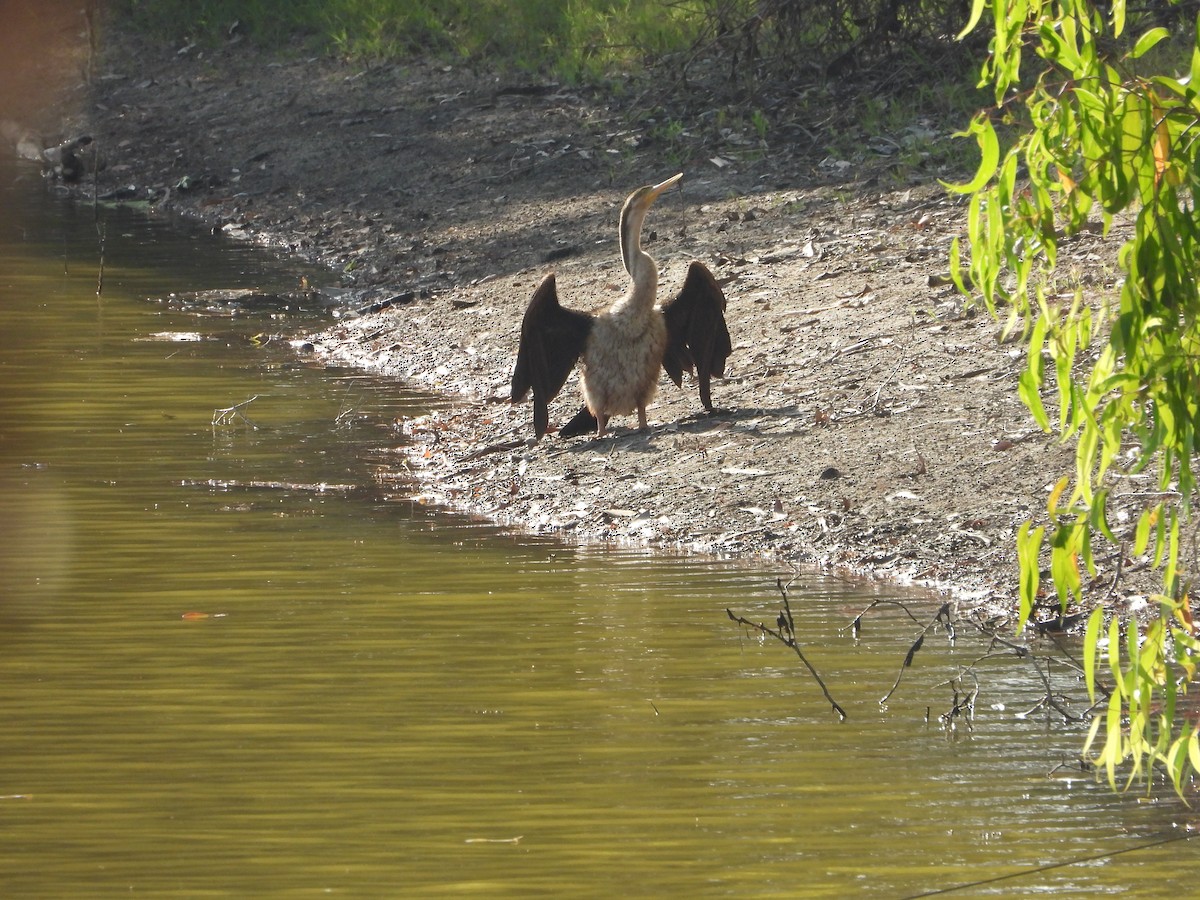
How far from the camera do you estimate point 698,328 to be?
9.84 meters

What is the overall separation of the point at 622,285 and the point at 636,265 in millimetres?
3169

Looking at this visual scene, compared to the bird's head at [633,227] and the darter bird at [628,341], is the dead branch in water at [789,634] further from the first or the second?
the bird's head at [633,227]

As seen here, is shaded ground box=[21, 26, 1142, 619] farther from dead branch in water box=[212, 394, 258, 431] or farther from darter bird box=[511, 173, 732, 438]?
dead branch in water box=[212, 394, 258, 431]

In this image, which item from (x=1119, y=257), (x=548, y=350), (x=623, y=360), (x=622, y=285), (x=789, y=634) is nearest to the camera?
(x=1119, y=257)

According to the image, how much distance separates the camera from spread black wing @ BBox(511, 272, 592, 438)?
985cm

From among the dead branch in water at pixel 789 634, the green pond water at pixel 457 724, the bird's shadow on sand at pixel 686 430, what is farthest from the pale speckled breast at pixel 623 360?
the dead branch in water at pixel 789 634

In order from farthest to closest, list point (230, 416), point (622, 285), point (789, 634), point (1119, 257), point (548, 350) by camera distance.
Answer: point (622, 285) < point (230, 416) < point (548, 350) < point (789, 634) < point (1119, 257)

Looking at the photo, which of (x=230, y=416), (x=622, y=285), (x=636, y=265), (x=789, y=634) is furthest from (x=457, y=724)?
(x=622, y=285)

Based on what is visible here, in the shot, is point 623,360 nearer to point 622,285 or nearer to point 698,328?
point 698,328

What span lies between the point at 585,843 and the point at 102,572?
3.52 m

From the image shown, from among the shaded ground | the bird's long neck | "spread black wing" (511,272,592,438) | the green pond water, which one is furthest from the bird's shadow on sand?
the green pond water

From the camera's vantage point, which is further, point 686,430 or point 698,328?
point 686,430

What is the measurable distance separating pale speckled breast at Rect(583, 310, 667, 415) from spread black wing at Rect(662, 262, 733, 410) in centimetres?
7

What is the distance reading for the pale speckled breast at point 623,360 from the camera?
976cm
